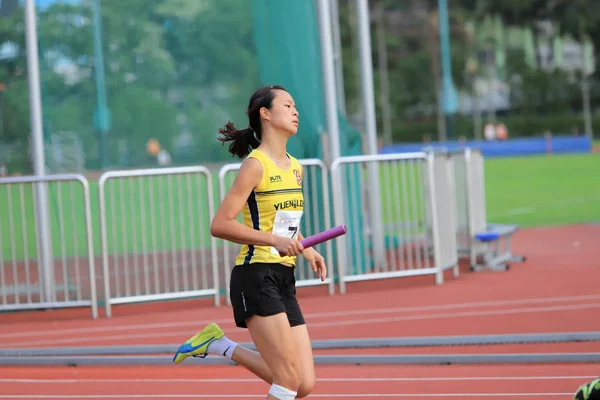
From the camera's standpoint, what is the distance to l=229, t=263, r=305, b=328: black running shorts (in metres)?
5.50

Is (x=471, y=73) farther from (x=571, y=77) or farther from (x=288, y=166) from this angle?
(x=288, y=166)

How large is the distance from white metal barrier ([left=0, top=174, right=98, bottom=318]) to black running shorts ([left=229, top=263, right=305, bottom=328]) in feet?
19.9

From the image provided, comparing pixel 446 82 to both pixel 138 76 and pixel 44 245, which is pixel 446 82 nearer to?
pixel 138 76

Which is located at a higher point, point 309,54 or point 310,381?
point 309,54

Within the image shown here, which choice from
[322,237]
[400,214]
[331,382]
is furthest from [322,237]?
[400,214]

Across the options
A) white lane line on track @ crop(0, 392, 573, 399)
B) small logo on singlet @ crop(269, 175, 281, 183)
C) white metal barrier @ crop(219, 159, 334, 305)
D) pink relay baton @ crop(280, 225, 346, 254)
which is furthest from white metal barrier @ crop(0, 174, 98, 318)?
pink relay baton @ crop(280, 225, 346, 254)

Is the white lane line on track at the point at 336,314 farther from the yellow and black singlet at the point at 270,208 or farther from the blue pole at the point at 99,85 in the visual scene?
the yellow and black singlet at the point at 270,208

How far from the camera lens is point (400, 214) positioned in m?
12.8

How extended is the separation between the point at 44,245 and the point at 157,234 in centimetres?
122

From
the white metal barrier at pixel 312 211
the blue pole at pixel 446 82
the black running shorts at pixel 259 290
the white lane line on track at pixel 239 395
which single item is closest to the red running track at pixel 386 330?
the white lane line on track at pixel 239 395

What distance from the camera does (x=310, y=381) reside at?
5.55 metres

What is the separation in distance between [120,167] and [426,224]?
3.61m

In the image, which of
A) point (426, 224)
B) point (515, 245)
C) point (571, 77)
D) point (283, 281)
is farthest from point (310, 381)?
point (571, 77)

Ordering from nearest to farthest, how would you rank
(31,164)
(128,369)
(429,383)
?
(429,383)
(128,369)
(31,164)
